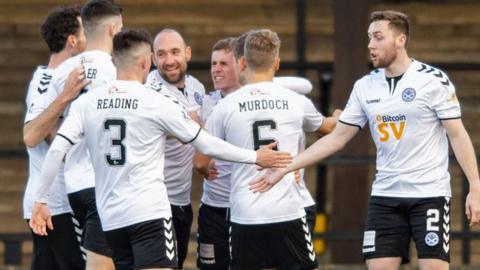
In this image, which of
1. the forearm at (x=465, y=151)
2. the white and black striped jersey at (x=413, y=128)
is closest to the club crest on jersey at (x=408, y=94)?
the white and black striped jersey at (x=413, y=128)

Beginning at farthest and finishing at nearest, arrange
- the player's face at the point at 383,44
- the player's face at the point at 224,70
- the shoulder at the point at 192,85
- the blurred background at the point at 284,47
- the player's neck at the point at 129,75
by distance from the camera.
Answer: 1. the blurred background at the point at 284,47
2. the shoulder at the point at 192,85
3. the player's face at the point at 224,70
4. the player's face at the point at 383,44
5. the player's neck at the point at 129,75

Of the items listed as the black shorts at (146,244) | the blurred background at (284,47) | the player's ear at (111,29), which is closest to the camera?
the black shorts at (146,244)

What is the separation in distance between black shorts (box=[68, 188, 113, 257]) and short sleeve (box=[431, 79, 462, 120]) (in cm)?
215

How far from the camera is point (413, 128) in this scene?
1040 centimetres

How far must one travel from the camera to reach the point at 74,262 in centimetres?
1092

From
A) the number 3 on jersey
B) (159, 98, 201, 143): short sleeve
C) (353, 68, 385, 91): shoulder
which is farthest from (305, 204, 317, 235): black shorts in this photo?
the number 3 on jersey

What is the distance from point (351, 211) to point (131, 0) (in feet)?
11.5

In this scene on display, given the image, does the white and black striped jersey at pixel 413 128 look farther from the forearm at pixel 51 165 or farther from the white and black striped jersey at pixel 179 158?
the forearm at pixel 51 165

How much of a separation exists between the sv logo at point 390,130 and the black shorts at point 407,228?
38cm

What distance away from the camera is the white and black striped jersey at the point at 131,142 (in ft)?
32.0

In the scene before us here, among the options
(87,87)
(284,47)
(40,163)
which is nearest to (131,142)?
(87,87)

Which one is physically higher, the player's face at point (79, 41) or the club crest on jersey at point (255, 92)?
the player's face at point (79, 41)

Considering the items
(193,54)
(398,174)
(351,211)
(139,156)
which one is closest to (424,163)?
(398,174)

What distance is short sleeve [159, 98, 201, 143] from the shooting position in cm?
977
